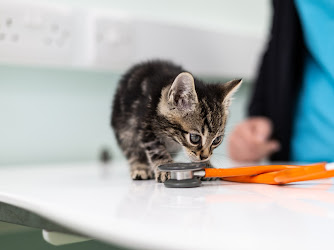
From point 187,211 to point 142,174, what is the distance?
1.19ft

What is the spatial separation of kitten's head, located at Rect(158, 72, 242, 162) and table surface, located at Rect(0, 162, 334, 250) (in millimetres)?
90

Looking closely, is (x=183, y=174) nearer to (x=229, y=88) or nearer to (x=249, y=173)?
(x=249, y=173)

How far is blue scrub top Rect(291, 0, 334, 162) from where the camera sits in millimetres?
1282

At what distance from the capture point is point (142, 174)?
0.88 meters

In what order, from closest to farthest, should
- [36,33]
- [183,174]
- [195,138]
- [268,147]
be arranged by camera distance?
1. [183,174]
2. [195,138]
3. [36,33]
4. [268,147]

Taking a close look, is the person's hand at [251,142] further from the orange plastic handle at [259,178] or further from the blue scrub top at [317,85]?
the orange plastic handle at [259,178]

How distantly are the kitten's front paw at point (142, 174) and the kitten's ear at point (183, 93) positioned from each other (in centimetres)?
16

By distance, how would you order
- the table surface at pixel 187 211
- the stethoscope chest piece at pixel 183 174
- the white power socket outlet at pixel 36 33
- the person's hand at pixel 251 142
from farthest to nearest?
the person's hand at pixel 251 142 < the white power socket outlet at pixel 36 33 < the stethoscope chest piece at pixel 183 174 < the table surface at pixel 187 211

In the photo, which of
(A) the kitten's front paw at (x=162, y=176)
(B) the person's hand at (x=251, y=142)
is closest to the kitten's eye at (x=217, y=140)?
(A) the kitten's front paw at (x=162, y=176)

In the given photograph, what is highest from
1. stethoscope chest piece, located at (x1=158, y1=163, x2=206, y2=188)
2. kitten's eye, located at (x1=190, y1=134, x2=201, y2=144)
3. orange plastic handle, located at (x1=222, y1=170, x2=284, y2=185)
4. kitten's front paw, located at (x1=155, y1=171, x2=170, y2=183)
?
kitten's eye, located at (x1=190, y1=134, x2=201, y2=144)

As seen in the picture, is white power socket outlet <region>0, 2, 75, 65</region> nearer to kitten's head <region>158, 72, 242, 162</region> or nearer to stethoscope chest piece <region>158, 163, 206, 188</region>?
kitten's head <region>158, 72, 242, 162</region>

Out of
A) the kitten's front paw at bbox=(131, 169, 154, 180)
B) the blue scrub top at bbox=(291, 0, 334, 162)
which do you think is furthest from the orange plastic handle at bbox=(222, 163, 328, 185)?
the blue scrub top at bbox=(291, 0, 334, 162)

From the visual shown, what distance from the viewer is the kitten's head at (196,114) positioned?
0.82 metres

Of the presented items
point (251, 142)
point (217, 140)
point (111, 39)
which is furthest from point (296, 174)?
point (111, 39)
